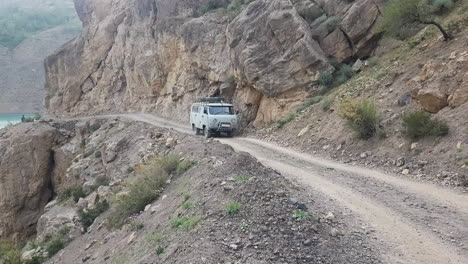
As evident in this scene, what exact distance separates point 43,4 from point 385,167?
196 metres

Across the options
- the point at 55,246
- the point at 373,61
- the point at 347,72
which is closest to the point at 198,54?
the point at 347,72

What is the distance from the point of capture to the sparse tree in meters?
16.2

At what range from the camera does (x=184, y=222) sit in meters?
7.87

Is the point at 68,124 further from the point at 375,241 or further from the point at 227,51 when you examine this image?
the point at 375,241

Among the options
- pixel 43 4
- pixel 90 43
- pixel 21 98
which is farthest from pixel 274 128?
pixel 43 4

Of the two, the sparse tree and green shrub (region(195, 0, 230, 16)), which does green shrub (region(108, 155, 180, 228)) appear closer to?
the sparse tree

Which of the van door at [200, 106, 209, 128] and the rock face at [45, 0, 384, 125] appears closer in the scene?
the van door at [200, 106, 209, 128]

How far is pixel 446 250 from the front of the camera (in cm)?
625

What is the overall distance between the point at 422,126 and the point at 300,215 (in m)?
6.44

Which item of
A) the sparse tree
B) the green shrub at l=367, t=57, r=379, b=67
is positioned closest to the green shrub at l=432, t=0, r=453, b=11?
the sparse tree

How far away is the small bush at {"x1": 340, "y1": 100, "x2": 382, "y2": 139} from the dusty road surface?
1744mm

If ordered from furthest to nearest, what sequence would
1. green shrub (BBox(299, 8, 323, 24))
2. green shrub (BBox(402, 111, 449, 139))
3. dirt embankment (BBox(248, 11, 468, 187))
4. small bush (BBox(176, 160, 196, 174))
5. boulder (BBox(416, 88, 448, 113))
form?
green shrub (BBox(299, 8, 323, 24))
small bush (BBox(176, 160, 196, 174))
boulder (BBox(416, 88, 448, 113))
green shrub (BBox(402, 111, 449, 139))
dirt embankment (BBox(248, 11, 468, 187))

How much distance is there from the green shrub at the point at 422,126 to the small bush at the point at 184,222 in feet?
24.5

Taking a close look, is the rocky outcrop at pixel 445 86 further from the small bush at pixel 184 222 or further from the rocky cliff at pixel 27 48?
the rocky cliff at pixel 27 48
